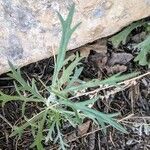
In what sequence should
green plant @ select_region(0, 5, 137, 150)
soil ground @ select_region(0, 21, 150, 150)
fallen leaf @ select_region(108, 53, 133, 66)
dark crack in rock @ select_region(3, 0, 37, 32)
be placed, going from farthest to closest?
1. fallen leaf @ select_region(108, 53, 133, 66)
2. soil ground @ select_region(0, 21, 150, 150)
3. dark crack in rock @ select_region(3, 0, 37, 32)
4. green plant @ select_region(0, 5, 137, 150)

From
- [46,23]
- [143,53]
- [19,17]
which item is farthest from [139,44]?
[19,17]

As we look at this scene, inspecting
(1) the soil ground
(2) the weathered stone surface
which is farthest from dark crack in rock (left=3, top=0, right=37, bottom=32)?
(1) the soil ground

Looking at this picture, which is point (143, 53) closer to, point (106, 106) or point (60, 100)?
point (106, 106)

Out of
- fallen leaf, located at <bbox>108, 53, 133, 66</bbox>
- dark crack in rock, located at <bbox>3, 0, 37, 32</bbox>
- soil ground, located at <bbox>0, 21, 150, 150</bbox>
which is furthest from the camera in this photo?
fallen leaf, located at <bbox>108, 53, 133, 66</bbox>

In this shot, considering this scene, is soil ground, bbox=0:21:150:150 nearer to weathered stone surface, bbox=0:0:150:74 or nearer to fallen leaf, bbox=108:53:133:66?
fallen leaf, bbox=108:53:133:66

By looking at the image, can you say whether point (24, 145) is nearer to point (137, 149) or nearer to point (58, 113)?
point (58, 113)

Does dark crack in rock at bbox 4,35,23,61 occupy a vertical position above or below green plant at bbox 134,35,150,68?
above
